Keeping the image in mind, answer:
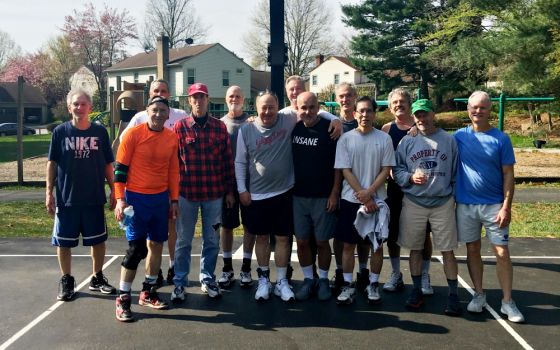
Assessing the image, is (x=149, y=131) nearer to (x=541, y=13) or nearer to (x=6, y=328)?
(x=6, y=328)

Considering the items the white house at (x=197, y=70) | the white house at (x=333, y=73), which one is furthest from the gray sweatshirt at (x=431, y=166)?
the white house at (x=333, y=73)

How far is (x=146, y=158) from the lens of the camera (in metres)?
4.86

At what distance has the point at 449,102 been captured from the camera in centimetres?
3756

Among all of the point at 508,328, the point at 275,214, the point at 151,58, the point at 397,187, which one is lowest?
the point at 508,328

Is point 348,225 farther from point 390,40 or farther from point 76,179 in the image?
point 390,40

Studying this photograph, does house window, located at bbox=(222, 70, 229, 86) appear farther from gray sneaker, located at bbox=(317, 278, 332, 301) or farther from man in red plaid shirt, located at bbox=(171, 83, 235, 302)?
gray sneaker, located at bbox=(317, 278, 332, 301)

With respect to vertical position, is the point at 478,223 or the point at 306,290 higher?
the point at 478,223

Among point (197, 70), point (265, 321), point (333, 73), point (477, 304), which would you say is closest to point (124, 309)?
point (265, 321)

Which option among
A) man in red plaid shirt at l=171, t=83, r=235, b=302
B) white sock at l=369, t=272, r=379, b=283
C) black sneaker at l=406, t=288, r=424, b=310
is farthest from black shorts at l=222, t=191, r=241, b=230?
black sneaker at l=406, t=288, r=424, b=310

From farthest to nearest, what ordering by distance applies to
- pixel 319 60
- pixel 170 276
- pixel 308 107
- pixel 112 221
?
pixel 319 60, pixel 112 221, pixel 170 276, pixel 308 107

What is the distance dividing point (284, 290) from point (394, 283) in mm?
1198

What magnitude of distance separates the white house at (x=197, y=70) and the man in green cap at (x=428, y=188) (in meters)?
43.5

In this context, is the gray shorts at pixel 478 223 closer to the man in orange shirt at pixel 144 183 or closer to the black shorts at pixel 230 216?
the black shorts at pixel 230 216

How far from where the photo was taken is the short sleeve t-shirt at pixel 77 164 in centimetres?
520
